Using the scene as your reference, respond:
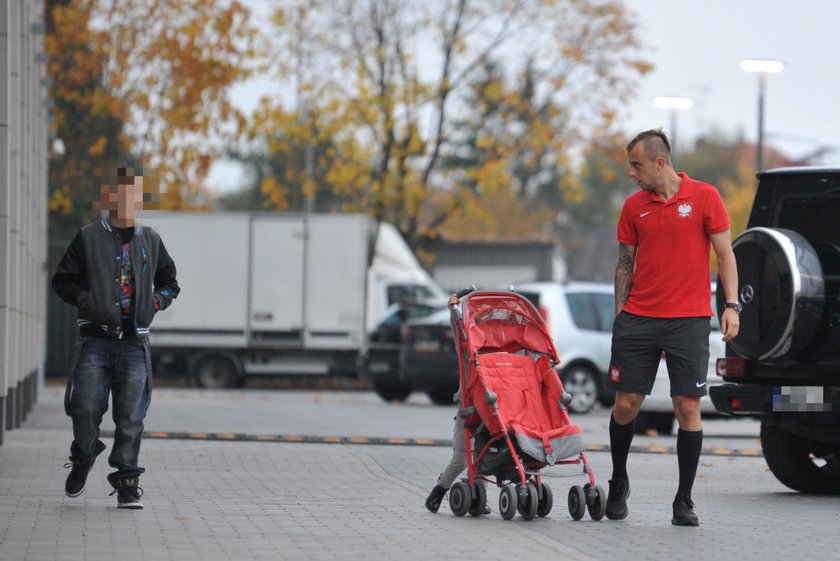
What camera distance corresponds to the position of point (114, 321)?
29.1ft

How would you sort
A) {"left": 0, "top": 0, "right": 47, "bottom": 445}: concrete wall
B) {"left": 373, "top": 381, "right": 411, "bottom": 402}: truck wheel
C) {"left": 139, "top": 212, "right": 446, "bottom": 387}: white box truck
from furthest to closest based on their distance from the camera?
{"left": 139, "top": 212, "right": 446, "bottom": 387}: white box truck → {"left": 373, "top": 381, "right": 411, "bottom": 402}: truck wheel → {"left": 0, "top": 0, "right": 47, "bottom": 445}: concrete wall

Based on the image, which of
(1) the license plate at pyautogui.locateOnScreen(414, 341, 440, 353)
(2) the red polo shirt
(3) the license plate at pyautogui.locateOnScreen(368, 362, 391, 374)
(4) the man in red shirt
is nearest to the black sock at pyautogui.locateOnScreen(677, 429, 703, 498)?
(4) the man in red shirt

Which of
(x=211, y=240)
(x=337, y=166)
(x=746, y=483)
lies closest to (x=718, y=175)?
(x=337, y=166)

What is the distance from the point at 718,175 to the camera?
110625mm

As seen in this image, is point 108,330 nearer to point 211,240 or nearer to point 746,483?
point 746,483

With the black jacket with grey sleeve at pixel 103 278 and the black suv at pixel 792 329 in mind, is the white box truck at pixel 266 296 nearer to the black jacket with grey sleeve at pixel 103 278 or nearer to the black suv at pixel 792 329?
the black suv at pixel 792 329

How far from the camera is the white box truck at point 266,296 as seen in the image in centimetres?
2919

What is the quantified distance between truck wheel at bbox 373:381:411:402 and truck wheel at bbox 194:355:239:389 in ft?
15.0

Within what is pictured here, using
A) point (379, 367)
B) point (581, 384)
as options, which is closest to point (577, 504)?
point (581, 384)

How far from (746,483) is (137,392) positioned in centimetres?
472

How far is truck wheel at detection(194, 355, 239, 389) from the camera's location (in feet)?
96.1

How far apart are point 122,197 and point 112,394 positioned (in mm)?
1045

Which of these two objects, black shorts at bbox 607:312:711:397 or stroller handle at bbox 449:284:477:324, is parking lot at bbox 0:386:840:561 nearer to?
black shorts at bbox 607:312:711:397

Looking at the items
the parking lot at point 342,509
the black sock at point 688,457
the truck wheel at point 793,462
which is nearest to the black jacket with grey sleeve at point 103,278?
the parking lot at point 342,509
